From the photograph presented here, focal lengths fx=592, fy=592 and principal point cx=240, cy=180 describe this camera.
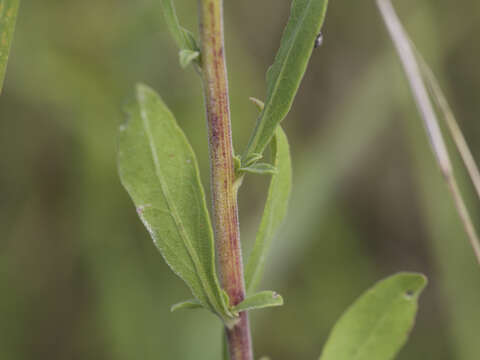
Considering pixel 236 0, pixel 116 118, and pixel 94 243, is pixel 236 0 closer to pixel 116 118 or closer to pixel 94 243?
pixel 116 118

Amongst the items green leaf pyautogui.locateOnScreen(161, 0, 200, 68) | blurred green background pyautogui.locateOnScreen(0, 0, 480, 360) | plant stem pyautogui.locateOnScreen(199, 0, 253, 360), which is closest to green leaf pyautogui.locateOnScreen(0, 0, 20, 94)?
green leaf pyautogui.locateOnScreen(161, 0, 200, 68)

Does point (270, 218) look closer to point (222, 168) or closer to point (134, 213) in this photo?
point (222, 168)

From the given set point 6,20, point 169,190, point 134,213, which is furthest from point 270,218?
point 134,213

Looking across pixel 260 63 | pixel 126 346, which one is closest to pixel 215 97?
pixel 126 346

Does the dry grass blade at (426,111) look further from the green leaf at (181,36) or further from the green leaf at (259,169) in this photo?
the green leaf at (181,36)

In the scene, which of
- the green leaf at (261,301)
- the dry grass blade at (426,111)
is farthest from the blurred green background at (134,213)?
the green leaf at (261,301)

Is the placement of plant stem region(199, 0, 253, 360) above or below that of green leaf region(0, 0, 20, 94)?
below

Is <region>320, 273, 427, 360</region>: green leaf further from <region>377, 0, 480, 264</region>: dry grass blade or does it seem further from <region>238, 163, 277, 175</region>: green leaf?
<region>238, 163, 277, 175</region>: green leaf
